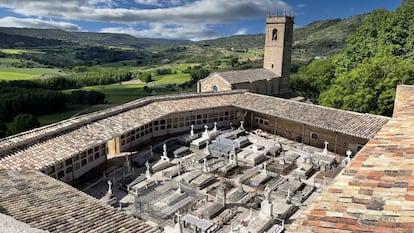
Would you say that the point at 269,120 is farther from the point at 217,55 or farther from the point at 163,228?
the point at 217,55

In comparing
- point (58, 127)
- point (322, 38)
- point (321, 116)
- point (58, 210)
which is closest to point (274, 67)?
point (321, 116)

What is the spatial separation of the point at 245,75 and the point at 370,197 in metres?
32.0

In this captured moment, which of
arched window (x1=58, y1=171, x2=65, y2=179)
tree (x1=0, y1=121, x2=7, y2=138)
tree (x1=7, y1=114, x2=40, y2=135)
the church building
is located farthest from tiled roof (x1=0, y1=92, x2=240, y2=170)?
tree (x1=0, y1=121, x2=7, y2=138)

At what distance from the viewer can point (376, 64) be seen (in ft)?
79.1

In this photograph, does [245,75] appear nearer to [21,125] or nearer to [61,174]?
[61,174]

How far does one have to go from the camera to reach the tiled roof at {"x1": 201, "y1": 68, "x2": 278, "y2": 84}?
113ft

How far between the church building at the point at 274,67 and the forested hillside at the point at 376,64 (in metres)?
8.55

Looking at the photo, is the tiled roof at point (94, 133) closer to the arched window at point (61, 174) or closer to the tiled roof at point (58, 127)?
the tiled roof at point (58, 127)

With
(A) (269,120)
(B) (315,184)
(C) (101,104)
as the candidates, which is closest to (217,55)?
(C) (101,104)

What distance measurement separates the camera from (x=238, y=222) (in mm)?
14562

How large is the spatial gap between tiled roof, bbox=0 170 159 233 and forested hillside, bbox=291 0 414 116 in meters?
21.6

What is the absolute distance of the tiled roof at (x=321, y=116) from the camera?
20.9m

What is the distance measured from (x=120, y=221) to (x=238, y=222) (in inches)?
261

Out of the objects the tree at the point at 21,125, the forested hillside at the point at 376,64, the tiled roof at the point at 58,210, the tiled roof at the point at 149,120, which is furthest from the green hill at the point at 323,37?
the tiled roof at the point at 58,210
